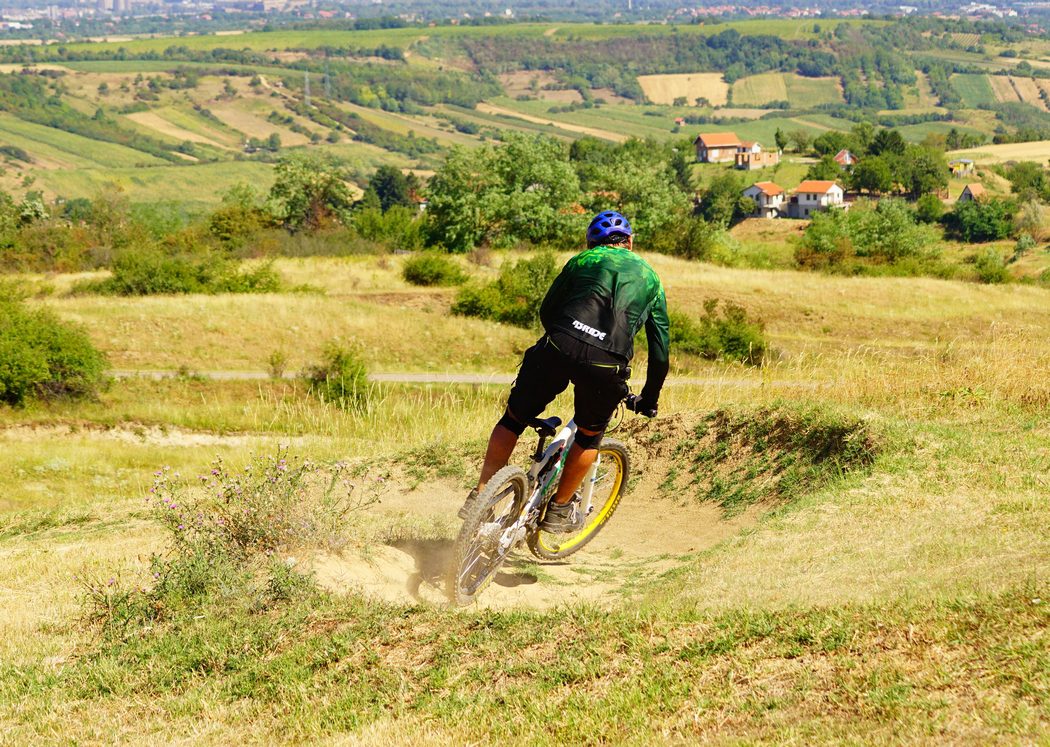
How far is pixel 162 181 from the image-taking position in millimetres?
162500

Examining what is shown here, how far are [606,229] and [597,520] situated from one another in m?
2.77

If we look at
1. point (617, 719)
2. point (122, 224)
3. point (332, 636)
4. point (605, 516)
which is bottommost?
point (122, 224)

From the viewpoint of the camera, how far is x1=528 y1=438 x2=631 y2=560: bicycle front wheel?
324 inches

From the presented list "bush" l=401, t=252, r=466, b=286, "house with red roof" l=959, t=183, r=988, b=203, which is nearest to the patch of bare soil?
"bush" l=401, t=252, r=466, b=286

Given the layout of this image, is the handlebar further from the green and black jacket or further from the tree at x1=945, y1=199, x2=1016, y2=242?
the tree at x1=945, y1=199, x2=1016, y2=242

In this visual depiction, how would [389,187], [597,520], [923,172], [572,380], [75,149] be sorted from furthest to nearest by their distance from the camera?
[75,149]
[923,172]
[389,187]
[597,520]
[572,380]

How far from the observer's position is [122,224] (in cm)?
6988

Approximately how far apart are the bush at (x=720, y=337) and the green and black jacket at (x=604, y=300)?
2564cm

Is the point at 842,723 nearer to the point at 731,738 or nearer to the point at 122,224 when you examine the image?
the point at 731,738

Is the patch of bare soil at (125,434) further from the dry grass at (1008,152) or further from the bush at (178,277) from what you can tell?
the dry grass at (1008,152)

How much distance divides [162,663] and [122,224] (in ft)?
229

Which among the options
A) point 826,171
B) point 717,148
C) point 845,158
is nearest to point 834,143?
point 845,158

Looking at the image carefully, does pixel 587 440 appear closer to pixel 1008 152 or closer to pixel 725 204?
pixel 725 204

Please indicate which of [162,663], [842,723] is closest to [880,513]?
[842,723]
